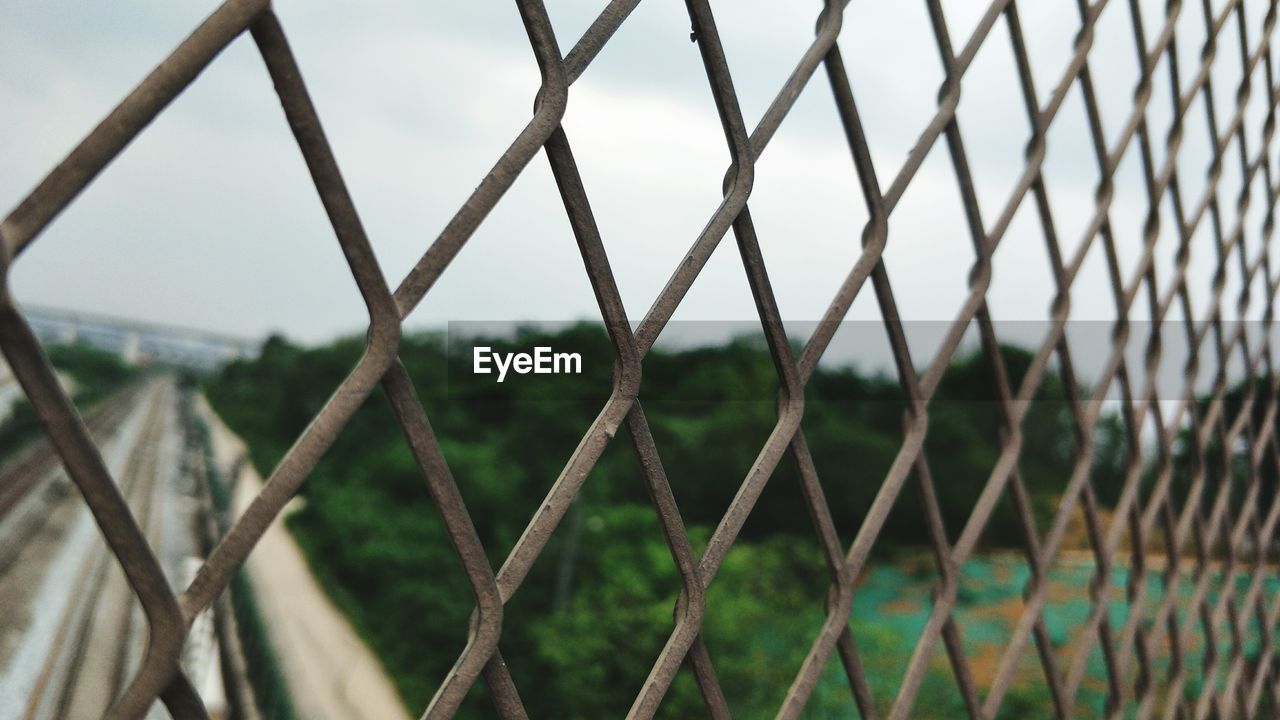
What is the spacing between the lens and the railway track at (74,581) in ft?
1.08

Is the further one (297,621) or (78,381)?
(297,621)

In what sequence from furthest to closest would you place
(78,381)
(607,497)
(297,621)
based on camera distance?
(607,497)
(297,621)
(78,381)

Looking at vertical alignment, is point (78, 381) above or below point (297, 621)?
below

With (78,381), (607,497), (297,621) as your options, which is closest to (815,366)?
(78,381)

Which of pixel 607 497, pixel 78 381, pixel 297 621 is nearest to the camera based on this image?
pixel 78 381

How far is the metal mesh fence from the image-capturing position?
233mm

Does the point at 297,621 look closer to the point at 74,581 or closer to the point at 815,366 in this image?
the point at 74,581

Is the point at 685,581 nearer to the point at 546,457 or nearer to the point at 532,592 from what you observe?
the point at 546,457

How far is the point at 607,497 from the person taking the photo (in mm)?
5402

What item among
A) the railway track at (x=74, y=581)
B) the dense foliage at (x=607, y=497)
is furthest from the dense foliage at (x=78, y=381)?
the dense foliage at (x=607, y=497)

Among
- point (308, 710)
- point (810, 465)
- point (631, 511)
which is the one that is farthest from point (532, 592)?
point (810, 465)

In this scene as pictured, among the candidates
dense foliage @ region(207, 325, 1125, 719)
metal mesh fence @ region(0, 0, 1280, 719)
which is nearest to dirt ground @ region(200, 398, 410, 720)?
dense foliage @ region(207, 325, 1125, 719)

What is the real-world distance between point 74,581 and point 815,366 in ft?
1.09

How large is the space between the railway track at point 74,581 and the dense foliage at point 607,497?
0.10 meters
